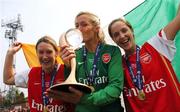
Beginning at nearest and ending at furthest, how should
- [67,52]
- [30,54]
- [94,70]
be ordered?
1. [67,52]
2. [94,70]
3. [30,54]

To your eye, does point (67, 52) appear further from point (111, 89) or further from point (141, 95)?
point (141, 95)

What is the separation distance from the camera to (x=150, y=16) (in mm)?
4363

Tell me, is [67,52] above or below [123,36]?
below

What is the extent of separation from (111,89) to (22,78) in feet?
4.15

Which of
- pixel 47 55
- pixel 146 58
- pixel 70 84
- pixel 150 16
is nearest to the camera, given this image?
pixel 70 84

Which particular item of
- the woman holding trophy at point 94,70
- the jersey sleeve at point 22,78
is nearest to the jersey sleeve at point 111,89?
the woman holding trophy at point 94,70

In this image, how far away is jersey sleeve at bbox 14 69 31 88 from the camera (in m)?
3.41

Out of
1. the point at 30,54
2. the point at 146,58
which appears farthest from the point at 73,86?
the point at 30,54

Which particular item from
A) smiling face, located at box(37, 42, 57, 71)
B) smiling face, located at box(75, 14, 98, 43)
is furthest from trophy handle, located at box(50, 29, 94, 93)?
smiling face, located at box(37, 42, 57, 71)

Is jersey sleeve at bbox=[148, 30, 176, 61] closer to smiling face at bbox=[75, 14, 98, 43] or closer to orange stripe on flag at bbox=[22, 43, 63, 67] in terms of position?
smiling face at bbox=[75, 14, 98, 43]

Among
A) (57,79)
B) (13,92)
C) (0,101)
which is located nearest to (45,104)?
(57,79)

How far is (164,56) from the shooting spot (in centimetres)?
292

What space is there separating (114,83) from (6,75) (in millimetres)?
1460

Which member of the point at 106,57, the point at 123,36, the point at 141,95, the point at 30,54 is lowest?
the point at 141,95
